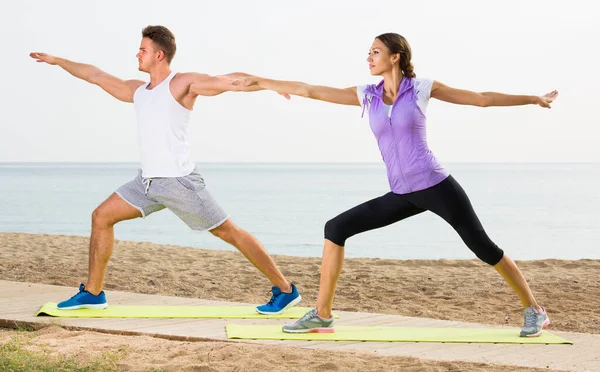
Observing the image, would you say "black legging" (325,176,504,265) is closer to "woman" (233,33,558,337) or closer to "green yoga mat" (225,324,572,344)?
"woman" (233,33,558,337)

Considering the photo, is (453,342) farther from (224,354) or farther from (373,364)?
(224,354)

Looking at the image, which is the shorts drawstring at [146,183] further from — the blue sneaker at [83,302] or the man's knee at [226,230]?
the blue sneaker at [83,302]

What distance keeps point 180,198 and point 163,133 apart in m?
0.48

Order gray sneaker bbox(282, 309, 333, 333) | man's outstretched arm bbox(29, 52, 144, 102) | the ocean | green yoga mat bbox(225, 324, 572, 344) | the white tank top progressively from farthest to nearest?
the ocean, man's outstretched arm bbox(29, 52, 144, 102), the white tank top, gray sneaker bbox(282, 309, 333, 333), green yoga mat bbox(225, 324, 572, 344)

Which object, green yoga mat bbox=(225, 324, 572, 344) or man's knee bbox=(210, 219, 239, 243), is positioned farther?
man's knee bbox=(210, 219, 239, 243)

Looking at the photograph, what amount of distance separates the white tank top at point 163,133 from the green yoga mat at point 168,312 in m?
1.09

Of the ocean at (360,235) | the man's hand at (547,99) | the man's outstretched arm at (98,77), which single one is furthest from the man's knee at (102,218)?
the ocean at (360,235)

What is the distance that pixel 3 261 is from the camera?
1274cm

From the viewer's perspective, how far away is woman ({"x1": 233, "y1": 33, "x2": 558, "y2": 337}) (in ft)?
18.0

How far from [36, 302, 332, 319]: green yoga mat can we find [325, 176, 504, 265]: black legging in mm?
1228

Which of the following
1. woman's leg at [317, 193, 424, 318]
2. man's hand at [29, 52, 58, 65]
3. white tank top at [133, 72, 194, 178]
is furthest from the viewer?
man's hand at [29, 52, 58, 65]

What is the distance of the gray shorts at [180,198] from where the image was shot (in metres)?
6.35

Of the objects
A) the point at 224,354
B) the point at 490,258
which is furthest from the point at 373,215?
Answer: the point at 224,354

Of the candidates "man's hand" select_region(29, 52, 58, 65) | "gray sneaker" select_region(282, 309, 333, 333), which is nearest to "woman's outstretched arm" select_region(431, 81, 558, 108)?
"gray sneaker" select_region(282, 309, 333, 333)
